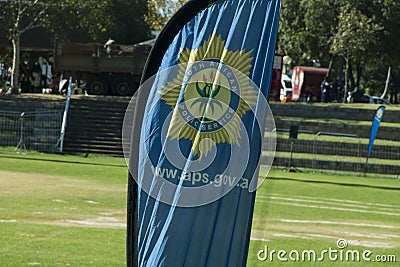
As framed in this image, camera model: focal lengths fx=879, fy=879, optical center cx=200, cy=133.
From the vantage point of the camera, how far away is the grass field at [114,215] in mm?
10375

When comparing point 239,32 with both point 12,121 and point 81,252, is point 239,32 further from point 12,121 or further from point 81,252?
point 12,121

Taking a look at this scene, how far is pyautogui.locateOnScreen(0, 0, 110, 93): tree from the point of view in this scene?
1559 inches

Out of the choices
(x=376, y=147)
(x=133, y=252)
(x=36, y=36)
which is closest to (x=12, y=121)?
(x=376, y=147)

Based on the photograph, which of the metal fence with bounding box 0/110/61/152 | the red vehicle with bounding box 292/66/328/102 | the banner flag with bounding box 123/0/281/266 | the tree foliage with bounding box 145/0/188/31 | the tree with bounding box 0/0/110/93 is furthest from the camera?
the tree foliage with bounding box 145/0/188/31

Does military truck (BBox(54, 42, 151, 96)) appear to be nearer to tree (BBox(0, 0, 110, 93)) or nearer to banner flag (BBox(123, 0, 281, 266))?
tree (BBox(0, 0, 110, 93))

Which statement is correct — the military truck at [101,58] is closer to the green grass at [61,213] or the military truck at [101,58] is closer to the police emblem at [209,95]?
the green grass at [61,213]

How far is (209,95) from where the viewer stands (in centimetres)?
575

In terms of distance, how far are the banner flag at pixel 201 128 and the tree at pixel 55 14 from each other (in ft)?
112

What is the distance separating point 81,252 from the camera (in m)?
10.5

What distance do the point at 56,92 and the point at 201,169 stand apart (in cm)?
4717

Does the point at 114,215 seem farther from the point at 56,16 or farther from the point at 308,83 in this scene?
the point at 308,83

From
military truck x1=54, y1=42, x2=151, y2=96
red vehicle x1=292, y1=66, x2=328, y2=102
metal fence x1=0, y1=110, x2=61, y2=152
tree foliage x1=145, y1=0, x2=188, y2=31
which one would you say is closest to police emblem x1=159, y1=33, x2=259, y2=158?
metal fence x1=0, y1=110, x2=61, y2=152

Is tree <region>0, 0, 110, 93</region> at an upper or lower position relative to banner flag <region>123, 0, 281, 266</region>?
lower

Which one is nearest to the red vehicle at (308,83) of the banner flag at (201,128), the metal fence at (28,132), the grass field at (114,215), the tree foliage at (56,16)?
the tree foliage at (56,16)
